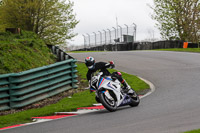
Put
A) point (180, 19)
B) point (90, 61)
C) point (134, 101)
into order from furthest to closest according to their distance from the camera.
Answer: point (180, 19)
point (134, 101)
point (90, 61)

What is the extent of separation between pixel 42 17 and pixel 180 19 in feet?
62.8

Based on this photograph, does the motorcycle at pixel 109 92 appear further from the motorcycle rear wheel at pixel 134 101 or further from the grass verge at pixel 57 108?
the grass verge at pixel 57 108

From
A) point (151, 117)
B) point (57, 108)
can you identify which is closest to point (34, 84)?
point (57, 108)

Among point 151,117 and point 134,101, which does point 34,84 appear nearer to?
point 134,101

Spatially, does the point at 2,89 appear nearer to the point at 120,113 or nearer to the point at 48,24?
the point at 120,113

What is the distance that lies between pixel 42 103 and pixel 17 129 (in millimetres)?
4285

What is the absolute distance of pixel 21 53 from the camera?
1502cm

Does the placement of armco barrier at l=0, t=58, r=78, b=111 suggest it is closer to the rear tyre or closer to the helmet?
the helmet

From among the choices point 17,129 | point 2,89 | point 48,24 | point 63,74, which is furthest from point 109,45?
point 17,129

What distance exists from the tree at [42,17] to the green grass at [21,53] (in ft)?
51.4

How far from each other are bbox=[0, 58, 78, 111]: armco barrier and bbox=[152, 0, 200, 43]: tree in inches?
1278

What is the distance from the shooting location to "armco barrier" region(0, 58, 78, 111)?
11.8 metres

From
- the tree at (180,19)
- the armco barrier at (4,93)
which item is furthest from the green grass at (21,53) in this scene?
the tree at (180,19)

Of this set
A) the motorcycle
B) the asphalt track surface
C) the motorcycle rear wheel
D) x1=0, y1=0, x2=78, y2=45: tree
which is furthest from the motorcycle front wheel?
x1=0, y1=0, x2=78, y2=45: tree
